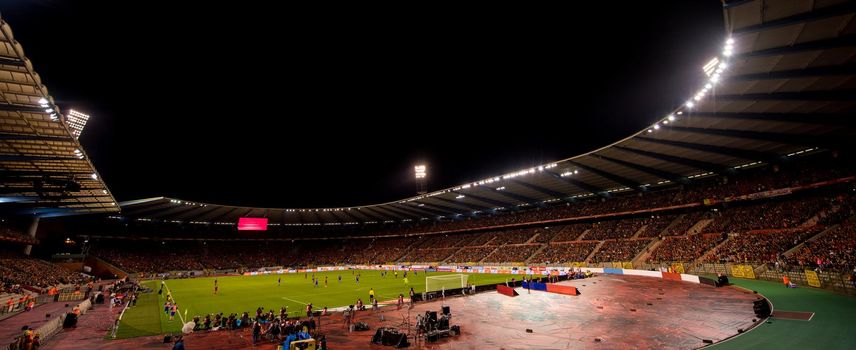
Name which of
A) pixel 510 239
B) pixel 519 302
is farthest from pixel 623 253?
pixel 519 302

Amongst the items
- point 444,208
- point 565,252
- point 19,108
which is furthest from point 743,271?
point 444,208

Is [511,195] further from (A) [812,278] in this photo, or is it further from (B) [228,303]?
(B) [228,303]

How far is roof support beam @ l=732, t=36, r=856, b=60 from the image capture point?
1595 centimetres

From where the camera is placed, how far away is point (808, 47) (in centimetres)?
1673

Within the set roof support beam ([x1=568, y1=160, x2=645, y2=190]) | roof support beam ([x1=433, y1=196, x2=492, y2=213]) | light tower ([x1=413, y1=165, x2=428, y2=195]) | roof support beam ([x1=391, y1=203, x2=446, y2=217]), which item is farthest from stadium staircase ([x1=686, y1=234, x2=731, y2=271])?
roof support beam ([x1=391, y1=203, x2=446, y2=217])

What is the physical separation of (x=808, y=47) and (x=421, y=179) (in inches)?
2164

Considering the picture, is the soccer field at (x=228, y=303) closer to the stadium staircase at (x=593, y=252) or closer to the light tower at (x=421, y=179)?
the light tower at (x=421, y=179)

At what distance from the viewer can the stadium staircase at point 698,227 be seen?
42250 millimetres

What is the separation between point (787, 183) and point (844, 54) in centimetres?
2671

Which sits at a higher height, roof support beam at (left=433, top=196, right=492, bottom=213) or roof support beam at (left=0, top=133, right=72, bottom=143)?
roof support beam at (left=433, top=196, right=492, bottom=213)

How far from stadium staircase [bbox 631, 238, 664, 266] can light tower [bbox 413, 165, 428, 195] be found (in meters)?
33.5

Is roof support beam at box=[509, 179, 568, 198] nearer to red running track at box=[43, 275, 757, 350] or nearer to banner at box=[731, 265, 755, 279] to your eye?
banner at box=[731, 265, 755, 279]

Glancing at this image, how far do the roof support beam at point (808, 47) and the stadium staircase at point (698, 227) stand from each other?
31.6 m

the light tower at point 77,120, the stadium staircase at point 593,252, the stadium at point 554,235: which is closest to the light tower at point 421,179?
the stadium at point 554,235
